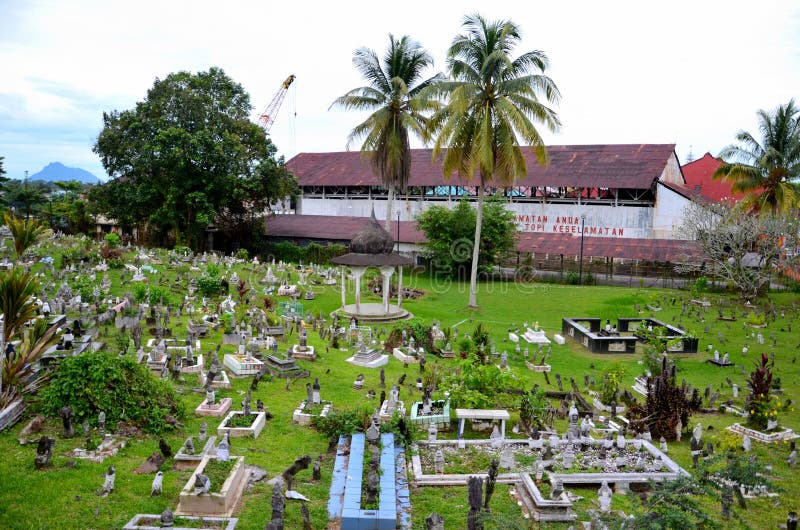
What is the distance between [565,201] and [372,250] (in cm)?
1935

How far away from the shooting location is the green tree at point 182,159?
34.7 m

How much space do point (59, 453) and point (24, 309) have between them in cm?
356

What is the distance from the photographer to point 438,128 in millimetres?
25359

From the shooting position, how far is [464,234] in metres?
33.3

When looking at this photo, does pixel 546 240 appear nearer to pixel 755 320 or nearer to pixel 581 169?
pixel 581 169

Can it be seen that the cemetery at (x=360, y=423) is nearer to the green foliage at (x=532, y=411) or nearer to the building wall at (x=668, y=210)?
the green foliage at (x=532, y=411)

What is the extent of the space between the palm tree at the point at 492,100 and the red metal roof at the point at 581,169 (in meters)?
7.45

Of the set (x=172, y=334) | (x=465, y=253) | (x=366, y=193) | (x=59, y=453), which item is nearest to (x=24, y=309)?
(x=59, y=453)

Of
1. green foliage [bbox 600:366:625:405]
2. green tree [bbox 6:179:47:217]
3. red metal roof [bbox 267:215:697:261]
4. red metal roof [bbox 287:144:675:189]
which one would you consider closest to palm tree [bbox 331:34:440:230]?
red metal roof [bbox 287:144:675:189]

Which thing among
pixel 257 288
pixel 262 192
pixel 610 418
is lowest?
pixel 610 418

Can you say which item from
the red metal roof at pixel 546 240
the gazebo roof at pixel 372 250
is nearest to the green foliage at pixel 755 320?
the red metal roof at pixel 546 240

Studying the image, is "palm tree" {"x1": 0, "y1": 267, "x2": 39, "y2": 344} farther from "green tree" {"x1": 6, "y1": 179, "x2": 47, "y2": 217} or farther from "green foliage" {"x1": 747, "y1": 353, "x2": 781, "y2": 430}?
"green tree" {"x1": 6, "y1": 179, "x2": 47, "y2": 217}

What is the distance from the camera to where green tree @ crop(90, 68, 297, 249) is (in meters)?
34.7

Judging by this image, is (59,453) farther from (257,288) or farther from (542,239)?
(542,239)
